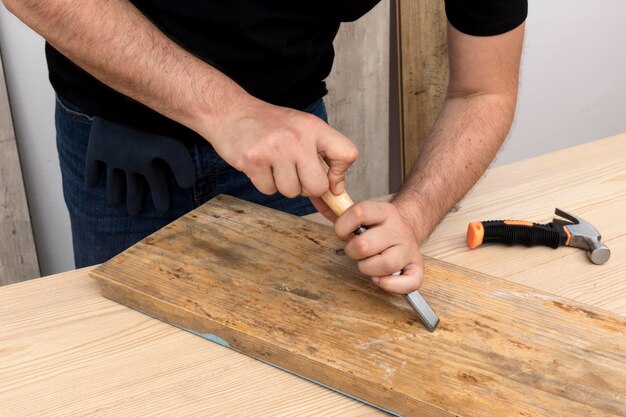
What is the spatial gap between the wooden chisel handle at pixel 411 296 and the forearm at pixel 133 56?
0.19m

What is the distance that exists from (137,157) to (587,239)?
2.47 ft

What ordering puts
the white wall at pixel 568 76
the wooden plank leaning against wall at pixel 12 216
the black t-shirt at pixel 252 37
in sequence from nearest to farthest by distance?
1. the black t-shirt at pixel 252 37
2. the wooden plank leaning against wall at pixel 12 216
3. the white wall at pixel 568 76

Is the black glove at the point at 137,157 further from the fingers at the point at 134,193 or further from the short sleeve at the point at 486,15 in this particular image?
the short sleeve at the point at 486,15

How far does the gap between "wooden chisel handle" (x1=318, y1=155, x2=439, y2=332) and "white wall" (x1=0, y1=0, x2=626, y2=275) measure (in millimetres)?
1170

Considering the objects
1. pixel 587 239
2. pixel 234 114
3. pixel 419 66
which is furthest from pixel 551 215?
pixel 419 66

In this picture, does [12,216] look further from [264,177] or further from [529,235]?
[529,235]

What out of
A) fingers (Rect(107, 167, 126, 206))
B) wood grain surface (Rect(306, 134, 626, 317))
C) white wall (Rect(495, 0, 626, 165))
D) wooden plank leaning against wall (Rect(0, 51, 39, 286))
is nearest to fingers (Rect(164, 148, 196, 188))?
fingers (Rect(107, 167, 126, 206))

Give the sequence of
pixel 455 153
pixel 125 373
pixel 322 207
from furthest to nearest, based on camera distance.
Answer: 1. pixel 455 153
2. pixel 322 207
3. pixel 125 373

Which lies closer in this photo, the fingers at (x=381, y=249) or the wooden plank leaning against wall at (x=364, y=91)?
the fingers at (x=381, y=249)

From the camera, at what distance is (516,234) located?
1.14 metres

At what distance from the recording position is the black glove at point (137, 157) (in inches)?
48.6

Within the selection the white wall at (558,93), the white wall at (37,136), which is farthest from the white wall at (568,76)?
the white wall at (37,136)

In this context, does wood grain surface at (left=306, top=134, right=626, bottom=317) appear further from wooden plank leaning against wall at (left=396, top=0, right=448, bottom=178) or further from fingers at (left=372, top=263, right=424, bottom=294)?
wooden plank leaning against wall at (left=396, top=0, right=448, bottom=178)

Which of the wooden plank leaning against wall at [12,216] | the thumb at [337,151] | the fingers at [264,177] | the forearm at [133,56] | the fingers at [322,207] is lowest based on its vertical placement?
the wooden plank leaning against wall at [12,216]
